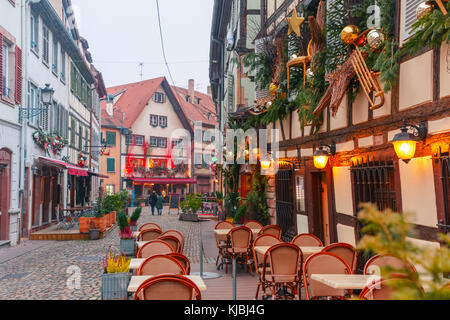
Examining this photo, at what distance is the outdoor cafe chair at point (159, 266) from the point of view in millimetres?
4539

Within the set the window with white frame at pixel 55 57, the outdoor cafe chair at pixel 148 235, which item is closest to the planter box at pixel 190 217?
the window with white frame at pixel 55 57

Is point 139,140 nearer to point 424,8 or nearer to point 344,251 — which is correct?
point 344,251

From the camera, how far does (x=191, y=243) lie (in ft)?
44.5

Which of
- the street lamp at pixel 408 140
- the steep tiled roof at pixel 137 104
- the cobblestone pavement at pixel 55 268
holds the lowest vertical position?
the cobblestone pavement at pixel 55 268

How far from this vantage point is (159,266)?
4.56 meters

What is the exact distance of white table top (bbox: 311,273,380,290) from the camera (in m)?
4.09

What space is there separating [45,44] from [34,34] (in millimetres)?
1455

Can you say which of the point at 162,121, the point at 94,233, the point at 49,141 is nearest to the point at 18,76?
the point at 49,141

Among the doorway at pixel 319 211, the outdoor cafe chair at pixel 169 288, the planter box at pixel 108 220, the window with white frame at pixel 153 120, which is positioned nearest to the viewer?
the outdoor cafe chair at pixel 169 288

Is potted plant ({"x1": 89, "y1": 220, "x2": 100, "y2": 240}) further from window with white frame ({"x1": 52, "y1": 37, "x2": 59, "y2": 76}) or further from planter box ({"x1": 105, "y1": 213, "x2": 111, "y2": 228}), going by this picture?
window with white frame ({"x1": 52, "y1": 37, "x2": 59, "y2": 76})

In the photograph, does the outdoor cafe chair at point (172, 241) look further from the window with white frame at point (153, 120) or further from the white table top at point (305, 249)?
the window with white frame at point (153, 120)

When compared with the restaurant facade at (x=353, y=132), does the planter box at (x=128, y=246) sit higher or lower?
lower

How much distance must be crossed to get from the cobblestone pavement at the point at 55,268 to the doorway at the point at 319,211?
2.67 metres
